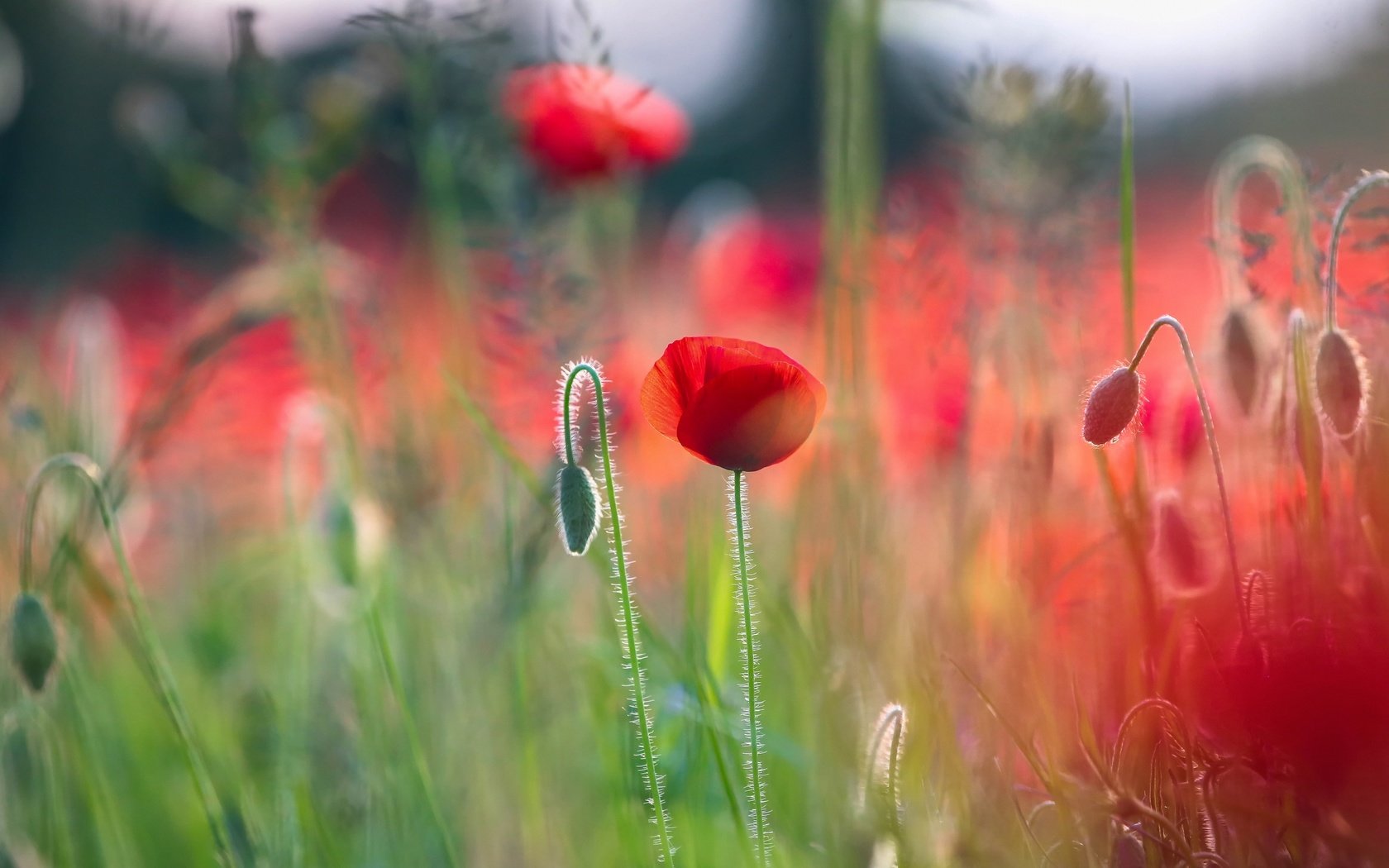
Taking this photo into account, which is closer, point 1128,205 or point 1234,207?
point 1128,205

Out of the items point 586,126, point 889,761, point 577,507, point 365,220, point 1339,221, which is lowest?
point 889,761

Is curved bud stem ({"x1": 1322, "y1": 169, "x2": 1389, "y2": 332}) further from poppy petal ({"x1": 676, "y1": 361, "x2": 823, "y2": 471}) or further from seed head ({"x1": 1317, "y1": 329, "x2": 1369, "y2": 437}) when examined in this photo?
poppy petal ({"x1": 676, "y1": 361, "x2": 823, "y2": 471})

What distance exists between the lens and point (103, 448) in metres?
1.33

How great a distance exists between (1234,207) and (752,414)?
0.48 m

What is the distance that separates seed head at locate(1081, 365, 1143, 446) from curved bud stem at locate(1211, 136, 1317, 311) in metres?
0.16

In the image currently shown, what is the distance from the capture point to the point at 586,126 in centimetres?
139

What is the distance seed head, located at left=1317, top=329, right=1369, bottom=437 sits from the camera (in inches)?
25.3

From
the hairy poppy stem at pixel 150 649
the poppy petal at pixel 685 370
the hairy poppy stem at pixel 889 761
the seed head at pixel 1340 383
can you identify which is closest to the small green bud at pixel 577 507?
the poppy petal at pixel 685 370

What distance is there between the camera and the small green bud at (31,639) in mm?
819

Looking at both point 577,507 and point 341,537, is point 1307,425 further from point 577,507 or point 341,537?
point 341,537

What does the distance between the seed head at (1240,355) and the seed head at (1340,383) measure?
0.13 metres

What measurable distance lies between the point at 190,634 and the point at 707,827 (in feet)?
3.03

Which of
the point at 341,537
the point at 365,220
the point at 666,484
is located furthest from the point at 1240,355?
the point at 365,220

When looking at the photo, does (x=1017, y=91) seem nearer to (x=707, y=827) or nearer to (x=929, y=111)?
(x=929, y=111)
